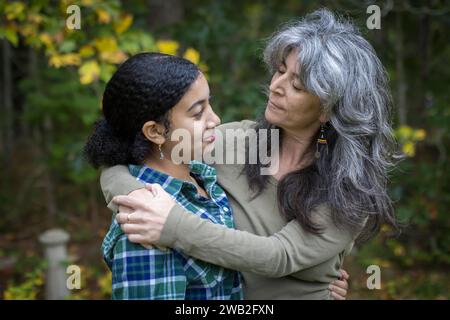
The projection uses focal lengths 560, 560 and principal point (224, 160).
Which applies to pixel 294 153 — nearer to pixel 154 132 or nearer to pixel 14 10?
pixel 154 132

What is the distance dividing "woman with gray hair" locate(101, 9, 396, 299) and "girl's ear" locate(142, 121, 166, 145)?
161mm

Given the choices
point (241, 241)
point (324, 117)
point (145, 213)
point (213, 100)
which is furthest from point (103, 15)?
point (241, 241)

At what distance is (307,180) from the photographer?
84.7 inches

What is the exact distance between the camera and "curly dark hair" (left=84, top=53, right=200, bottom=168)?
1.83 m

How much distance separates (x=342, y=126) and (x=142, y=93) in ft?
2.52

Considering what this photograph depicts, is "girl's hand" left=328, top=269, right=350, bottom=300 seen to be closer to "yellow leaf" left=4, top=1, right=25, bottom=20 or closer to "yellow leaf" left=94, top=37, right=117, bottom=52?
"yellow leaf" left=94, top=37, right=117, bottom=52

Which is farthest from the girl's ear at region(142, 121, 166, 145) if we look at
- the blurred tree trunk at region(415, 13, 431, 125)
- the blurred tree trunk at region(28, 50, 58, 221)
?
the blurred tree trunk at region(28, 50, 58, 221)

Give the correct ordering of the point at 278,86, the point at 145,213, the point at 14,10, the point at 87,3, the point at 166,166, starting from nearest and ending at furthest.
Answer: the point at 145,213 → the point at 166,166 → the point at 278,86 → the point at 14,10 → the point at 87,3

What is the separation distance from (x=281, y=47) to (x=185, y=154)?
1.88 feet

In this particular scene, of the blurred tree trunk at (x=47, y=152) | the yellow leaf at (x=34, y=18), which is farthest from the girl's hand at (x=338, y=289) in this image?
the blurred tree trunk at (x=47, y=152)

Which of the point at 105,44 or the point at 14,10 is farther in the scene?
the point at 105,44

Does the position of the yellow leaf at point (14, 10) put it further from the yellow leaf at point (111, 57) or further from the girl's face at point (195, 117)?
the girl's face at point (195, 117)

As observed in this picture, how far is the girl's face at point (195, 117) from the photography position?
1883mm
